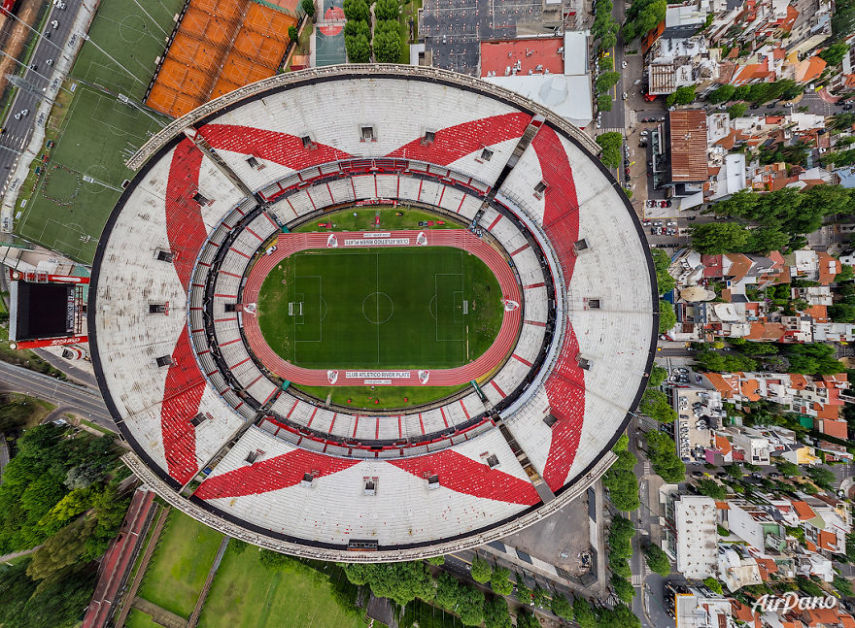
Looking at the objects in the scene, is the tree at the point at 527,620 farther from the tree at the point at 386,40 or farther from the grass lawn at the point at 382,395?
the tree at the point at 386,40

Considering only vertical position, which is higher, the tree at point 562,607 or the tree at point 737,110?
the tree at point 737,110

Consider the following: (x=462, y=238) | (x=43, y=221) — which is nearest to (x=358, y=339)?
(x=462, y=238)

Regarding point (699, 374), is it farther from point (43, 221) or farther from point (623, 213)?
point (43, 221)

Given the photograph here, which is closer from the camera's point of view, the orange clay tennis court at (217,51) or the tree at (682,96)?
the tree at (682,96)

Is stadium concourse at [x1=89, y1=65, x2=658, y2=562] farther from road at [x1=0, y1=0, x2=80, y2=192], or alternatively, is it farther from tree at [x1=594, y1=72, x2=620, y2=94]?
road at [x1=0, y1=0, x2=80, y2=192]

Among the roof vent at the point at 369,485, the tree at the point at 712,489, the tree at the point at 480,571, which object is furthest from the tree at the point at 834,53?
the roof vent at the point at 369,485

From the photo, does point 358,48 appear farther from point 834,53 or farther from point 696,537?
point 696,537

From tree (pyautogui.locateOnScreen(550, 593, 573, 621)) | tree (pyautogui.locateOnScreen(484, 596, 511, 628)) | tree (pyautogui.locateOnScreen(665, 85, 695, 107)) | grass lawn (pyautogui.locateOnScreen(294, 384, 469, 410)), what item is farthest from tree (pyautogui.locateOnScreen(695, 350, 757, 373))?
tree (pyautogui.locateOnScreen(484, 596, 511, 628))

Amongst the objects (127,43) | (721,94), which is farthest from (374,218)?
(721,94)
